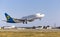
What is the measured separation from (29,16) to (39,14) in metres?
6.71

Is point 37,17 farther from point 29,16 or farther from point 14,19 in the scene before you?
point 14,19

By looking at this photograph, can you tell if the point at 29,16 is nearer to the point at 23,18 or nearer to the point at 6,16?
the point at 23,18

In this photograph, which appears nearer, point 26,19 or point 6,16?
point 26,19

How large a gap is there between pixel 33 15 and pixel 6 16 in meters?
24.1

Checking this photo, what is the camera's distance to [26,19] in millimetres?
101438

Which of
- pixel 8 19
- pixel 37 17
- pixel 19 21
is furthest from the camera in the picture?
pixel 8 19

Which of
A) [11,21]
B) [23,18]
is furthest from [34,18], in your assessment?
[11,21]

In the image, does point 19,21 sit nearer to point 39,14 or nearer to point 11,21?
point 11,21

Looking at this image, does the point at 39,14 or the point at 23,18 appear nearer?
the point at 39,14

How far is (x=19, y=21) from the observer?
104312mm

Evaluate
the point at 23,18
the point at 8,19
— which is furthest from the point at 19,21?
the point at 8,19

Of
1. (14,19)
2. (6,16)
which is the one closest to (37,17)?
(14,19)

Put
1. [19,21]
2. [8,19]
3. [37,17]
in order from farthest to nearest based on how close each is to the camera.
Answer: [8,19], [19,21], [37,17]

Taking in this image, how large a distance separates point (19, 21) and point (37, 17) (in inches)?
559
